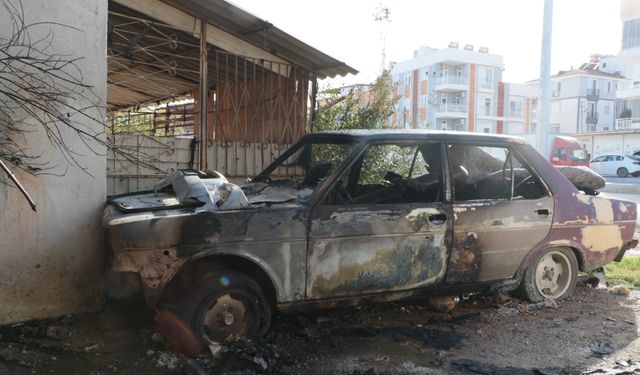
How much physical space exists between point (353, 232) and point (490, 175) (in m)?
1.72

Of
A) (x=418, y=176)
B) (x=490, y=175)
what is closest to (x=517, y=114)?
(x=490, y=175)

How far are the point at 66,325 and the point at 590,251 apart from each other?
4.58m

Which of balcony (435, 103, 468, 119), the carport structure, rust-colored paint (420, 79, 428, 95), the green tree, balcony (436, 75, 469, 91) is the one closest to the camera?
the carport structure

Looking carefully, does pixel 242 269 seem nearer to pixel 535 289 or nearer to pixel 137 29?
pixel 535 289

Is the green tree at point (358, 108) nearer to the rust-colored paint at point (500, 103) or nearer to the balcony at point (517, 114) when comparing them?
the rust-colored paint at point (500, 103)

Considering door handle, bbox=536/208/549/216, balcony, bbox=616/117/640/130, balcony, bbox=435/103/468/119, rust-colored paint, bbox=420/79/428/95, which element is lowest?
door handle, bbox=536/208/549/216

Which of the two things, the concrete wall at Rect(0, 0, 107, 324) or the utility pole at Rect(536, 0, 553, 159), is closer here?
the concrete wall at Rect(0, 0, 107, 324)

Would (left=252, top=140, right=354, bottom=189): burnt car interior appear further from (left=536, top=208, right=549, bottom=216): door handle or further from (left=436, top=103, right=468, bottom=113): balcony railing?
(left=436, top=103, right=468, bottom=113): balcony railing

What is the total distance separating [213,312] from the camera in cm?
368

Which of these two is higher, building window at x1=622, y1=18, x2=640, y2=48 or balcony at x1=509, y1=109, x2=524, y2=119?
building window at x1=622, y1=18, x2=640, y2=48

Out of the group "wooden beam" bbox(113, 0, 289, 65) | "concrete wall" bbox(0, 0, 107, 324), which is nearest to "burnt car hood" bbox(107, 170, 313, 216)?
"concrete wall" bbox(0, 0, 107, 324)

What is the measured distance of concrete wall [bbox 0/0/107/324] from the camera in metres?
3.96

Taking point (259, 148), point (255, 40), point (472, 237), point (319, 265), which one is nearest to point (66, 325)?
point (319, 265)

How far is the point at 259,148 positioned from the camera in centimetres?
744
